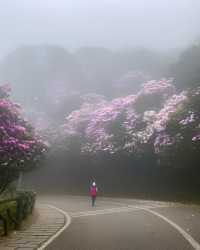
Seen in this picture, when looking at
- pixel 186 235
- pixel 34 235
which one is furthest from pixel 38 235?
pixel 186 235

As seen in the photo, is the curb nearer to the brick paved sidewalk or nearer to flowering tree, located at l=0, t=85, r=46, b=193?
the brick paved sidewalk

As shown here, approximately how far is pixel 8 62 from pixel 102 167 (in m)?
40.7

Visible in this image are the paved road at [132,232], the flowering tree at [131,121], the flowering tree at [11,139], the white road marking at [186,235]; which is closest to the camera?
the white road marking at [186,235]

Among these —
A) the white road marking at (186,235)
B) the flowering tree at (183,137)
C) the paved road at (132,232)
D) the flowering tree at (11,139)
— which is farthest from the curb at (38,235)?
the flowering tree at (183,137)

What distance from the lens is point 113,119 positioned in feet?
144

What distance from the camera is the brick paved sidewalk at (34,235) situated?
14966mm

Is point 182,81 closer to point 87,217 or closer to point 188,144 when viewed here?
point 188,144

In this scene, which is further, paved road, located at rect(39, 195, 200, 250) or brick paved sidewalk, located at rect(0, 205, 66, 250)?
brick paved sidewalk, located at rect(0, 205, 66, 250)

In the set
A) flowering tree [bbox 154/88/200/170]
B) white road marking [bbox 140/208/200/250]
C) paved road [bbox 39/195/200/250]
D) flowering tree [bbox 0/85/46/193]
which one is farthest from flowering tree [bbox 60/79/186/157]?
white road marking [bbox 140/208/200/250]

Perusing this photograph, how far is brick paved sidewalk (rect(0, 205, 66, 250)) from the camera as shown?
14966mm

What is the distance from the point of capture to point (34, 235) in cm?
1747

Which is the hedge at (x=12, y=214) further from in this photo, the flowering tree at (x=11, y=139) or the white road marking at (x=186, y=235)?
the white road marking at (x=186, y=235)

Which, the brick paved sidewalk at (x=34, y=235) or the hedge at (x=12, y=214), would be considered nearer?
the brick paved sidewalk at (x=34, y=235)

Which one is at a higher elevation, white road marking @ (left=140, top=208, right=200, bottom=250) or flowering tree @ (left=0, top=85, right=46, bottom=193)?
flowering tree @ (left=0, top=85, right=46, bottom=193)
